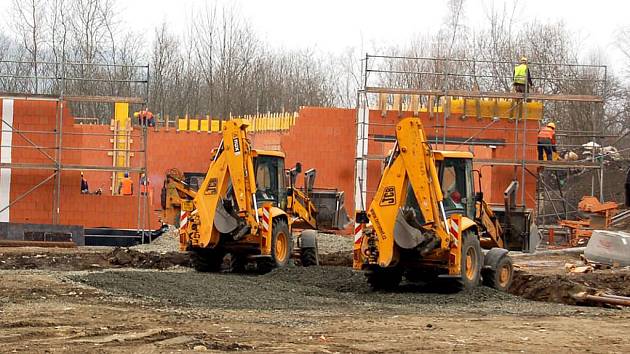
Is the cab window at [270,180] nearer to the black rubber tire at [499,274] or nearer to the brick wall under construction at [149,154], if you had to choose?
the black rubber tire at [499,274]

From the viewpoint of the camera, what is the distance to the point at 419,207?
734 inches

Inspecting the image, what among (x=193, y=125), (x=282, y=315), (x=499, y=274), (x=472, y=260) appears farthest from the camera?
(x=193, y=125)

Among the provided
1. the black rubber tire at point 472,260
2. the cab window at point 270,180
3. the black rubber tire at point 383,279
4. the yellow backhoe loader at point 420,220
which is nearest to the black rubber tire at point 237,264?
the cab window at point 270,180

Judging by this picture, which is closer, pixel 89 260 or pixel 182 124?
pixel 89 260

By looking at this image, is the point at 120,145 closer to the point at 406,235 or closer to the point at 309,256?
the point at 309,256

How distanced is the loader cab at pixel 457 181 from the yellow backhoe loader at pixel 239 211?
164 inches

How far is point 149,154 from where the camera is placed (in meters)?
43.2

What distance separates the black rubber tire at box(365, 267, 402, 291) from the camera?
19.5 metres

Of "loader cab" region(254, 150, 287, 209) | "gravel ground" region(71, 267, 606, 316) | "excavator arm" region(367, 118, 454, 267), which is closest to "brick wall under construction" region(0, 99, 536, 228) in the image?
"loader cab" region(254, 150, 287, 209)

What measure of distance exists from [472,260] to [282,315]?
16.0 feet

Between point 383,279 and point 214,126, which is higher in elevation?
point 214,126

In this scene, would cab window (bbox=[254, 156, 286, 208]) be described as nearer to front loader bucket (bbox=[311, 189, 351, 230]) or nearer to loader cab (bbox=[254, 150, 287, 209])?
loader cab (bbox=[254, 150, 287, 209])

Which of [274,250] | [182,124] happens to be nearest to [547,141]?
[274,250]

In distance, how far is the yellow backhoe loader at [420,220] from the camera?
18344 mm
